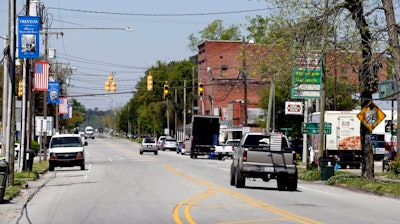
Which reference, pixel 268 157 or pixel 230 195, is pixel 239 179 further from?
pixel 230 195

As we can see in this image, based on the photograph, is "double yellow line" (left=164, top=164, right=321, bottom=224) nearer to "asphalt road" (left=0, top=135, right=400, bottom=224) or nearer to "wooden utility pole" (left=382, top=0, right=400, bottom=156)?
"asphalt road" (left=0, top=135, right=400, bottom=224)

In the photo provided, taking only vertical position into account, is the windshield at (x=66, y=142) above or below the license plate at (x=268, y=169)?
above

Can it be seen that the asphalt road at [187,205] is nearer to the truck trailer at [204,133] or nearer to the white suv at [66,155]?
the white suv at [66,155]

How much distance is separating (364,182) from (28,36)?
14165 mm

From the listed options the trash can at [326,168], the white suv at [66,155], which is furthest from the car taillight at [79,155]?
the trash can at [326,168]

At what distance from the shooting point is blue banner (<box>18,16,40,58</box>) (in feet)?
100

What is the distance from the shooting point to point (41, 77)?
1964 inches

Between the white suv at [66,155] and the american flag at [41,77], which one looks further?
the american flag at [41,77]

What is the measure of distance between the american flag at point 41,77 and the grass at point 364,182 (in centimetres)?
1741

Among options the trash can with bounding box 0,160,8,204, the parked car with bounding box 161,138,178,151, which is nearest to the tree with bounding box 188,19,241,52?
the parked car with bounding box 161,138,178,151

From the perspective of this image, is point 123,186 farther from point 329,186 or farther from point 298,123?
point 298,123

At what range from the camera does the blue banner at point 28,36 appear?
30484 millimetres

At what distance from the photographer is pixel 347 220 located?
1844 centimetres

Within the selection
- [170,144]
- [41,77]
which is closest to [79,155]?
[41,77]
